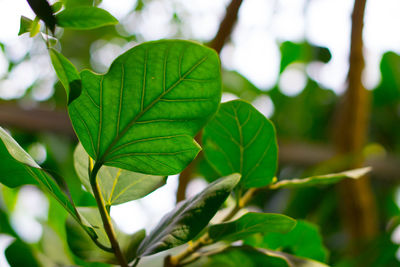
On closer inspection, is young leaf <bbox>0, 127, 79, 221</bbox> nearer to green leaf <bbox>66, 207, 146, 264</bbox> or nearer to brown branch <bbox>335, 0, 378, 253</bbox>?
green leaf <bbox>66, 207, 146, 264</bbox>

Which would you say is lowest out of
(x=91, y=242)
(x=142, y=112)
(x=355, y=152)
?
(x=355, y=152)

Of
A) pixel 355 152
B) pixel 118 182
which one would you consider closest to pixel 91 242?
pixel 118 182

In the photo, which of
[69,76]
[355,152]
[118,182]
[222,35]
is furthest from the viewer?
[355,152]

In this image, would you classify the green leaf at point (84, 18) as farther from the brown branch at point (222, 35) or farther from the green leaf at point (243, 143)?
the brown branch at point (222, 35)

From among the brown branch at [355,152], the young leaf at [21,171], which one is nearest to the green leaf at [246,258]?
the young leaf at [21,171]

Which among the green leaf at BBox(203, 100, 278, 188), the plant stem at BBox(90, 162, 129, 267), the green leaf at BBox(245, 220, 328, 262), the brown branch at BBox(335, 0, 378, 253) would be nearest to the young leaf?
the plant stem at BBox(90, 162, 129, 267)

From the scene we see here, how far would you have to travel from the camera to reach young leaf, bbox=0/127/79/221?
26cm

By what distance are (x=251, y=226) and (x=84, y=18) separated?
196 mm

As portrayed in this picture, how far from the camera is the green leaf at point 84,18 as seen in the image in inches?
10.9

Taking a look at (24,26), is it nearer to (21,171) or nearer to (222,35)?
(21,171)

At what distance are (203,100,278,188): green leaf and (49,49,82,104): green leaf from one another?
133 millimetres

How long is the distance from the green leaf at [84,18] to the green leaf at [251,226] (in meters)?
0.17

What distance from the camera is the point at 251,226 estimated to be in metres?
0.33

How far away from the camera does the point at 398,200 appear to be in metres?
1.24
